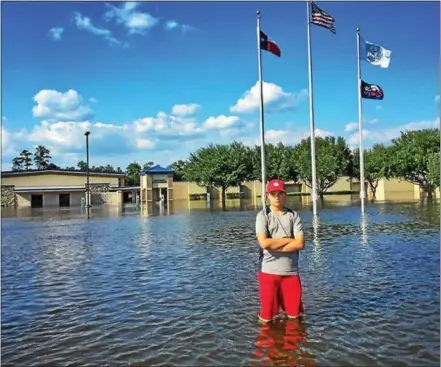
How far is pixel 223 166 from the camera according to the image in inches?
2660

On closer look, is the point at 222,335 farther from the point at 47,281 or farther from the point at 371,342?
the point at 47,281

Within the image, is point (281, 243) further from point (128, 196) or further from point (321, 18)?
point (128, 196)

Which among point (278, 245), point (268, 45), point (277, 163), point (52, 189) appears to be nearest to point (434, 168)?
point (268, 45)

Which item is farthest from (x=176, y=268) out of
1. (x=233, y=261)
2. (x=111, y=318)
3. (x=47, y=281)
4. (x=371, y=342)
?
→ (x=371, y=342)

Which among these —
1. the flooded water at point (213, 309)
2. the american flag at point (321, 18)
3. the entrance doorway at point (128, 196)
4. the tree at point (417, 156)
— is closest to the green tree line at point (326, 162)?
the tree at point (417, 156)

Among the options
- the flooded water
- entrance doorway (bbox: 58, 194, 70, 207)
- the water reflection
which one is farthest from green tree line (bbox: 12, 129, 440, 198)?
the water reflection

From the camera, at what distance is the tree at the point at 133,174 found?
10928cm

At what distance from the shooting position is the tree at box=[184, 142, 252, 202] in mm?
67438

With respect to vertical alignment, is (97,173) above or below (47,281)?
above

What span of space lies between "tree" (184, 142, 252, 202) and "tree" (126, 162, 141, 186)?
41340 mm

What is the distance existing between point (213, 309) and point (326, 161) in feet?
170

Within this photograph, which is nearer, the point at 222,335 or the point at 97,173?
the point at 222,335

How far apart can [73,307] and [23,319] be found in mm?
811

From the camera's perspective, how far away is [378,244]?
13180mm
